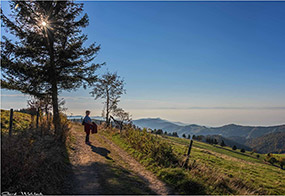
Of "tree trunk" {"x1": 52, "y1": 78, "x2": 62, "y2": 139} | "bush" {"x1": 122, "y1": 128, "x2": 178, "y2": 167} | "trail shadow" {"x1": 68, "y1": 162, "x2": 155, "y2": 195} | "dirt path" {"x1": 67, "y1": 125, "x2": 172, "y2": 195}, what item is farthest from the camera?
"tree trunk" {"x1": 52, "y1": 78, "x2": 62, "y2": 139}

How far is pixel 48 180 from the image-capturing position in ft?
23.1

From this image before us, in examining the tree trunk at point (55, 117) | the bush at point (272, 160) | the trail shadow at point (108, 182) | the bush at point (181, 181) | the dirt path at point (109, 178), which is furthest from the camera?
the bush at point (272, 160)

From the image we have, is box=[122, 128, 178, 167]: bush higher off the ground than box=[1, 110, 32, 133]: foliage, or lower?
lower

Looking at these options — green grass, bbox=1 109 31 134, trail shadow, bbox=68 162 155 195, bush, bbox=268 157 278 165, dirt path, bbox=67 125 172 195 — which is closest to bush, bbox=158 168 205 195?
dirt path, bbox=67 125 172 195

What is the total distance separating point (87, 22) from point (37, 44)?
4328mm

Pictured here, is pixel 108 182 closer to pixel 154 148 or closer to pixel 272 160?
pixel 154 148

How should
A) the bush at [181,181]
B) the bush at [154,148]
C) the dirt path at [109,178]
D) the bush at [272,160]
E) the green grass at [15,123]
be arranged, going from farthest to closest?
the bush at [272,160], the green grass at [15,123], the bush at [154,148], the bush at [181,181], the dirt path at [109,178]

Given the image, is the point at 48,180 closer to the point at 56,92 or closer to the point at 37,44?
the point at 56,92

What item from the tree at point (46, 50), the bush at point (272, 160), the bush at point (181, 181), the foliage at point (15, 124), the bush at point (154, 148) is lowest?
the bush at point (272, 160)

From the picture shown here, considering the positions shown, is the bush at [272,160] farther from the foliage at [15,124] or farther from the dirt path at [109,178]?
the foliage at [15,124]

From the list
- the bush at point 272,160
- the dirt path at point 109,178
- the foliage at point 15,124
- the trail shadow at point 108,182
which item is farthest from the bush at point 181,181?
the bush at point 272,160

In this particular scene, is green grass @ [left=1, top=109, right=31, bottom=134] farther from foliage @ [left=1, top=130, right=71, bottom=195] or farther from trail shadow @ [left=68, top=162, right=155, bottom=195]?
trail shadow @ [left=68, top=162, right=155, bottom=195]

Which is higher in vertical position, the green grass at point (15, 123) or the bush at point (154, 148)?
the green grass at point (15, 123)

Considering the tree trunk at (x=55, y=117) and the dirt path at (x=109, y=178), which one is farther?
the tree trunk at (x=55, y=117)
